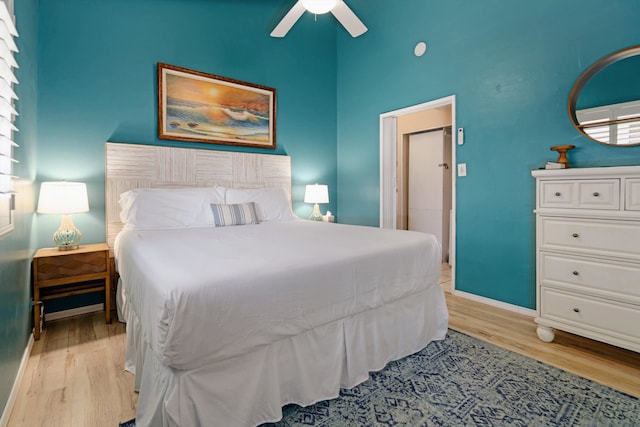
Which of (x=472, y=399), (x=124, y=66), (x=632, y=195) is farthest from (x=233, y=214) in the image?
(x=632, y=195)

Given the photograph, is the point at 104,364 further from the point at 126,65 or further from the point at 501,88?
the point at 501,88

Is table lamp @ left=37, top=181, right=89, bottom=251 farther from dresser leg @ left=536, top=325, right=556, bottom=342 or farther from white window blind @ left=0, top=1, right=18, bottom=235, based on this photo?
→ dresser leg @ left=536, top=325, right=556, bottom=342

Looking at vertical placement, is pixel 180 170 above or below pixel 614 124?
below

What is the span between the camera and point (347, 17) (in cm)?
249

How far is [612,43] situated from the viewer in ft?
7.40

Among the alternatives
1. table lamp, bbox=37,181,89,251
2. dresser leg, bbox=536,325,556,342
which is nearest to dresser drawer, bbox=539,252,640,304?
dresser leg, bbox=536,325,556,342

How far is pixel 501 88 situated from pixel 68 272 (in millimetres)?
3818

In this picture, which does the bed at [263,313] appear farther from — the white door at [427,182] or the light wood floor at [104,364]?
the white door at [427,182]

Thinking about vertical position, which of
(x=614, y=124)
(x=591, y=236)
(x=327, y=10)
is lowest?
(x=591, y=236)

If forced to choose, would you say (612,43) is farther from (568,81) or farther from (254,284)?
(254,284)

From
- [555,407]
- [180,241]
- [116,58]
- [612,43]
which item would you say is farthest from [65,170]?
[612,43]

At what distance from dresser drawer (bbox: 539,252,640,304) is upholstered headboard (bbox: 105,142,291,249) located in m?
2.81

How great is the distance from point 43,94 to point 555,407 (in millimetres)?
3980

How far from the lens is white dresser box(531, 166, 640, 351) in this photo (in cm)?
186
